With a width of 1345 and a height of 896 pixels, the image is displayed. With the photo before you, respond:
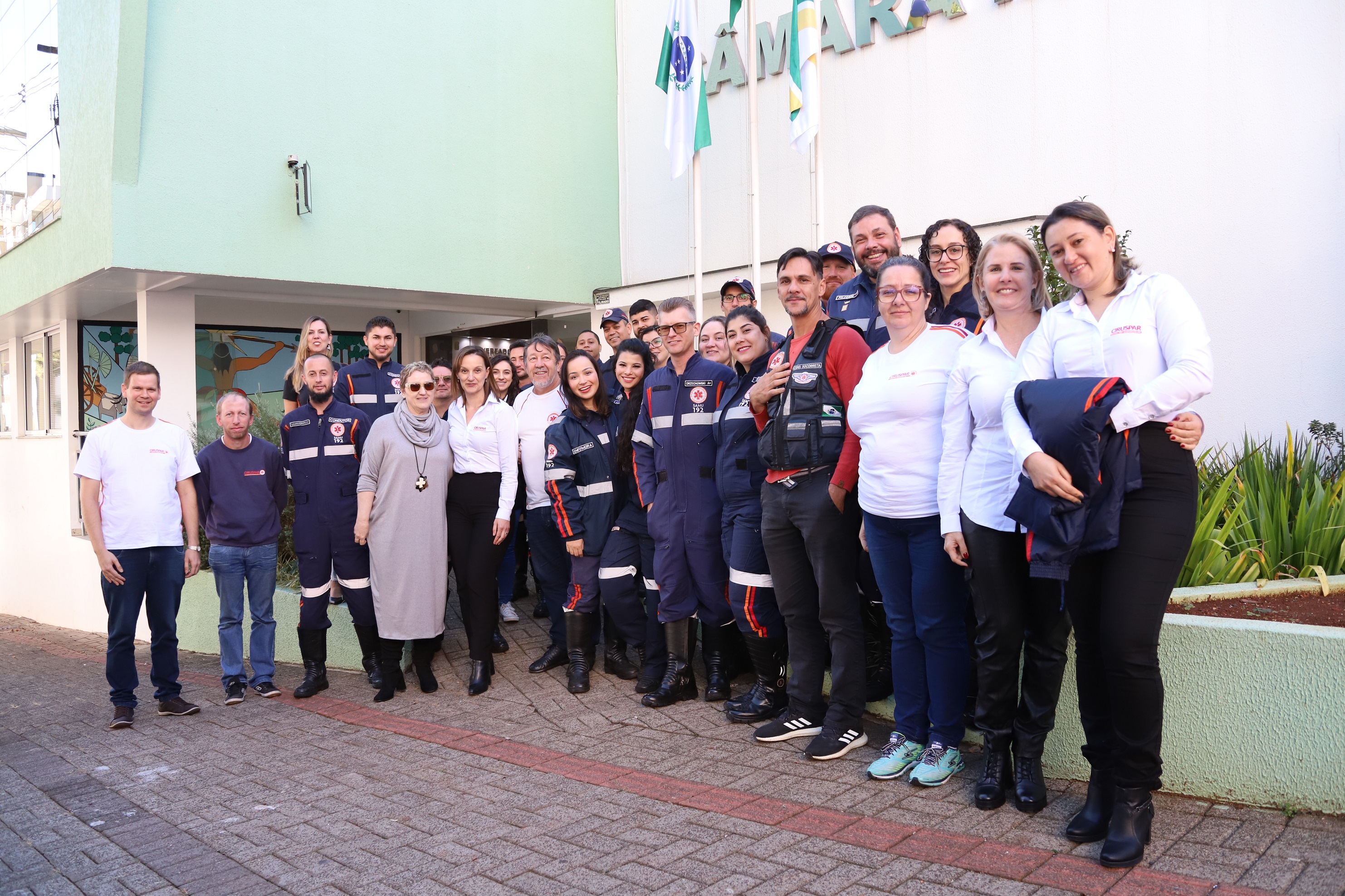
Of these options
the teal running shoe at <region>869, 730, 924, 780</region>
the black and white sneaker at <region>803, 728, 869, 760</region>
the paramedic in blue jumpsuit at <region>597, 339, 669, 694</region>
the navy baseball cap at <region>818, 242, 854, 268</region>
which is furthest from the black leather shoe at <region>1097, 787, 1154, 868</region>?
the navy baseball cap at <region>818, 242, 854, 268</region>

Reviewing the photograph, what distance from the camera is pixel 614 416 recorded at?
6180 millimetres

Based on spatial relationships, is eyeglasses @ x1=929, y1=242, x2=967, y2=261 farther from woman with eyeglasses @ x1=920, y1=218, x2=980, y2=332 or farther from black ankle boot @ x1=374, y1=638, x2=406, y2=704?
black ankle boot @ x1=374, y1=638, x2=406, y2=704

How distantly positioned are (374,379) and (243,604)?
1.90 meters

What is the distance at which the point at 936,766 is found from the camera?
13.4 feet

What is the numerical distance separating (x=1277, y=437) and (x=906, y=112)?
488 cm

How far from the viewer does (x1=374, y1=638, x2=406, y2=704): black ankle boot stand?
20.9ft

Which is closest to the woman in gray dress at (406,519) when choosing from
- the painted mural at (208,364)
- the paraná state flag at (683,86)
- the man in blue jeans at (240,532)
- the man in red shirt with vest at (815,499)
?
the man in blue jeans at (240,532)

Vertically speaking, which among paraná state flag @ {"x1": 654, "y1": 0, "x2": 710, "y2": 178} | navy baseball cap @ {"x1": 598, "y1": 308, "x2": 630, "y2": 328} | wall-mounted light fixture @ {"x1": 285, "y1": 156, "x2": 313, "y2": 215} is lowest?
navy baseball cap @ {"x1": 598, "y1": 308, "x2": 630, "y2": 328}

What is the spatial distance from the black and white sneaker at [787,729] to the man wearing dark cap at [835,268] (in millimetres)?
2322

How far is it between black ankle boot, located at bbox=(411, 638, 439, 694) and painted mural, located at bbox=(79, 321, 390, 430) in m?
7.98

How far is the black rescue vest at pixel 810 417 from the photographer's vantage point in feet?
14.7

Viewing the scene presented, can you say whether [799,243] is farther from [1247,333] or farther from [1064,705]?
[1064,705]

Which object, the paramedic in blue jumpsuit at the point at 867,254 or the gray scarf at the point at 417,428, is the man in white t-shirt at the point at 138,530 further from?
the paramedic in blue jumpsuit at the point at 867,254

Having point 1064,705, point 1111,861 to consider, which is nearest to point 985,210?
point 1064,705
